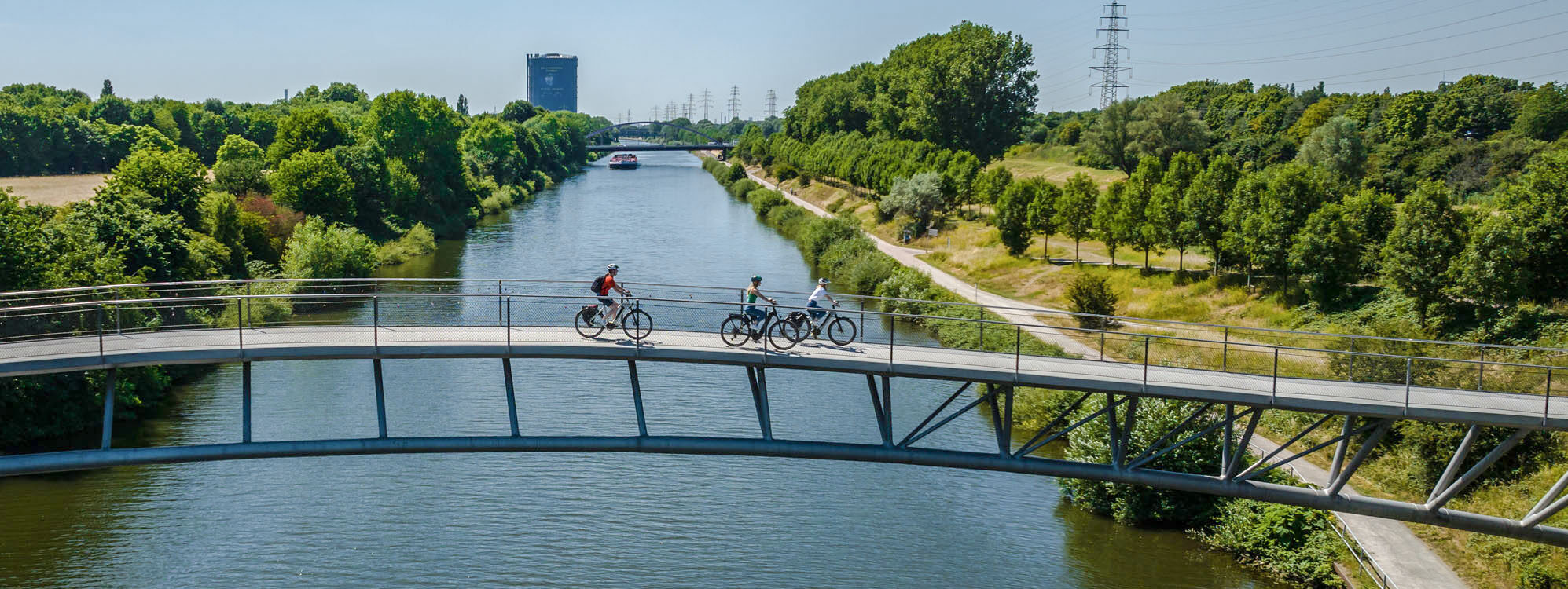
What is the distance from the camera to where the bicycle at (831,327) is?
20188 mm

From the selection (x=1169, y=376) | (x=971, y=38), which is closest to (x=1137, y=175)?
(x=1169, y=376)

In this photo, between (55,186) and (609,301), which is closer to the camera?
(609,301)

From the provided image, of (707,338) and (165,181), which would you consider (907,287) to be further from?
(165,181)

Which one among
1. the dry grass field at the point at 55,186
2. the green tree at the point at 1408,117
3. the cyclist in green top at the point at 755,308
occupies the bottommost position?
the cyclist in green top at the point at 755,308

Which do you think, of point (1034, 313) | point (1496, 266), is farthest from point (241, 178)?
point (1496, 266)

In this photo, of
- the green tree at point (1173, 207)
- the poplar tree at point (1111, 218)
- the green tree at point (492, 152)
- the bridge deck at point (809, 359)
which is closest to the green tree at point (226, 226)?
the bridge deck at point (809, 359)

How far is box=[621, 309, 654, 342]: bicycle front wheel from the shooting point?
19402 mm

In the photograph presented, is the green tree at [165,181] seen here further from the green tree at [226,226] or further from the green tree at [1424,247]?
the green tree at [1424,247]

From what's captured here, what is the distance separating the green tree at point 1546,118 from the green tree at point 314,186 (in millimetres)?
64792

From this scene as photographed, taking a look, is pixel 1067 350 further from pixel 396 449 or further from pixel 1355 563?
pixel 396 449

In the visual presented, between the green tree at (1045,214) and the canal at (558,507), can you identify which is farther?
the green tree at (1045,214)

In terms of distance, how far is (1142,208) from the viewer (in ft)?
169

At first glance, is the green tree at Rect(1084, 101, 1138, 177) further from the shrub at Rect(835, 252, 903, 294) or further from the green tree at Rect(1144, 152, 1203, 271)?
the green tree at Rect(1144, 152, 1203, 271)

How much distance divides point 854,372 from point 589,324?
4.91 metres
